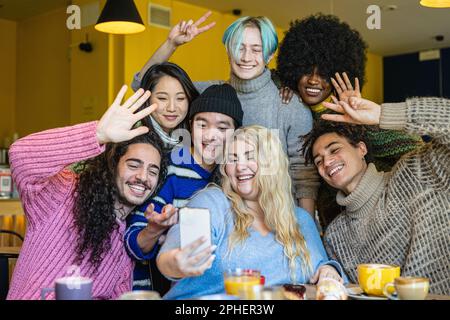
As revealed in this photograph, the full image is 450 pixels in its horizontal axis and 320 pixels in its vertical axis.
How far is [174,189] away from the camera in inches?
80.5

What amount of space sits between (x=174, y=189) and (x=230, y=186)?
0.30 m

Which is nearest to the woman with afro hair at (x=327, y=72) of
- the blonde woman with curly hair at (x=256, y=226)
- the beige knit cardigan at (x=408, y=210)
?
the beige knit cardigan at (x=408, y=210)

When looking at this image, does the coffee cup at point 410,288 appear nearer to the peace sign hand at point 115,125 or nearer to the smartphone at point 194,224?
the smartphone at point 194,224

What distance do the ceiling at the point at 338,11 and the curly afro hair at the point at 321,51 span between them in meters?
3.37

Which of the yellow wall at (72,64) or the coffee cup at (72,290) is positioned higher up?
the yellow wall at (72,64)

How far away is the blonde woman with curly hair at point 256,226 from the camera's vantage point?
5.49 ft

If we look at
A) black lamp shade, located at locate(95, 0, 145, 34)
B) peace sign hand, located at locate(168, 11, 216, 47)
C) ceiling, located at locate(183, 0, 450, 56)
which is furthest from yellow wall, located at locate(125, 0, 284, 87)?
peace sign hand, located at locate(168, 11, 216, 47)

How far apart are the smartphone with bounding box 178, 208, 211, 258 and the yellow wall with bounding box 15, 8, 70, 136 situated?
4.94 metres

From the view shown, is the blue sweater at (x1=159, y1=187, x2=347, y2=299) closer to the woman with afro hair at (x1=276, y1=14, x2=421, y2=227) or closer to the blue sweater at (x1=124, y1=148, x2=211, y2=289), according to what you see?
the blue sweater at (x1=124, y1=148, x2=211, y2=289)

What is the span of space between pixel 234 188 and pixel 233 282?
1.83 ft

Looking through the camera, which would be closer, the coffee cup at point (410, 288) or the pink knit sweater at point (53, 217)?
the coffee cup at point (410, 288)

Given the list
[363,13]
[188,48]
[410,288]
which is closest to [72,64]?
[188,48]
